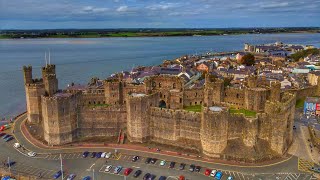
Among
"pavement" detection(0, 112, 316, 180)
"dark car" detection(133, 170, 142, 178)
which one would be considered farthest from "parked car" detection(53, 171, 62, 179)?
"dark car" detection(133, 170, 142, 178)

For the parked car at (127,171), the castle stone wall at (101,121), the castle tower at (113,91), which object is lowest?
the parked car at (127,171)

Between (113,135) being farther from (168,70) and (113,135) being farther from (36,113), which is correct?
(168,70)

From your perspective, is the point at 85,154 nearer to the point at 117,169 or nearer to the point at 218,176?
the point at 117,169

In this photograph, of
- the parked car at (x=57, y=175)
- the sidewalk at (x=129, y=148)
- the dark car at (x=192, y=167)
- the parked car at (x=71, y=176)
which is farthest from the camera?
the sidewalk at (x=129, y=148)

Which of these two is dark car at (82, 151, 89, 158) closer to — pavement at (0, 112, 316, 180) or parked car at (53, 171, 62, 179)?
pavement at (0, 112, 316, 180)

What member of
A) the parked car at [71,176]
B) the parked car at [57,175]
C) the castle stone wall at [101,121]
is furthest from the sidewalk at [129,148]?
the parked car at [71,176]

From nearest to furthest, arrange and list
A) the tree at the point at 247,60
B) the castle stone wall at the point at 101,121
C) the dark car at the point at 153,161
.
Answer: the dark car at the point at 153,161, the castle stone wall at the point at 101,121, the tree at the point at 247,60

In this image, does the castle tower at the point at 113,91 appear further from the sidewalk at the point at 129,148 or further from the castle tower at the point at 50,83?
the sidewalk at the point at 129,148

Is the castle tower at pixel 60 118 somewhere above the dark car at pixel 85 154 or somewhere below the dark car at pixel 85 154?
above
